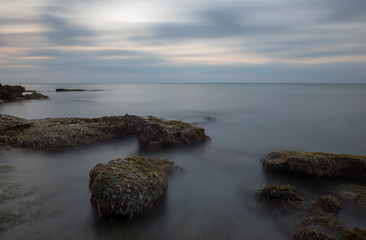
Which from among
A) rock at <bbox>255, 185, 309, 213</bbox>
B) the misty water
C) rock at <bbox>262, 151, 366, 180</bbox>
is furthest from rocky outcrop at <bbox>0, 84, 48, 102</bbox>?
rock at <bbox>255, 185, 309, 213</bbox>

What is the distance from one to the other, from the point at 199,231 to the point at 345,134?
14220 millimetres

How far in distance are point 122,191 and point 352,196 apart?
5.92 m

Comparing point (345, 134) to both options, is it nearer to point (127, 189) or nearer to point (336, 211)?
point (336, 211)

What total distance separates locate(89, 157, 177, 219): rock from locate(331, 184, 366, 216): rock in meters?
4.78

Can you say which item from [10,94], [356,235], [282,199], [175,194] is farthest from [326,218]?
[10,94]

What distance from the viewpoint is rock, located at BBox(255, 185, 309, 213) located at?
5.98 metres

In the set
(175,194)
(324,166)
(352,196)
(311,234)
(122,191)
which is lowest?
(175,194)

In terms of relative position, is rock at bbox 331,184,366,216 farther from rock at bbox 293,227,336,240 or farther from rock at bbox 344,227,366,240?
rock at bbox 293,227,336,240

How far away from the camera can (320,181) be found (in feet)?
24.9

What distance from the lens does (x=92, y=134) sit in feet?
39.8

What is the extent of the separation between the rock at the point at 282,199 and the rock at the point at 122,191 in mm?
2849

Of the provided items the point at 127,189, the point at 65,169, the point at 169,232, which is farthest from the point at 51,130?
the point at 169,232

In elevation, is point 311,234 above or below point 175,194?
above

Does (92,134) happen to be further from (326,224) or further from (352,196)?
(352,196)
